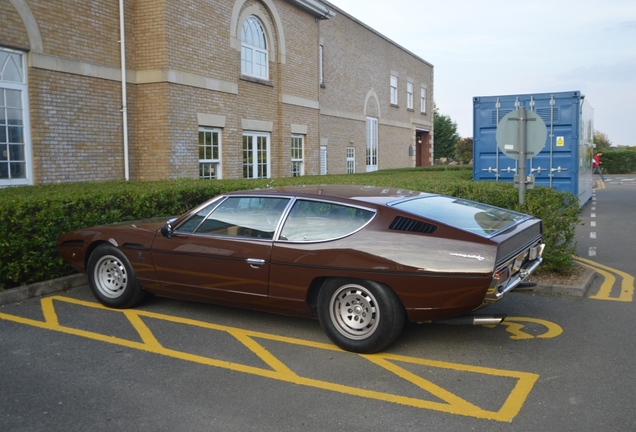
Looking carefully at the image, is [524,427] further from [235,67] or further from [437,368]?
[235,67]

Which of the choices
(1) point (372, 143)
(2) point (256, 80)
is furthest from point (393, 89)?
(2) point (256, 80)

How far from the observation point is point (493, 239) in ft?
16.8

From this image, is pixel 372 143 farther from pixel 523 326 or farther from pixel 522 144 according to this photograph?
pixel 523 326

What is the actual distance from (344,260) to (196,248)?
64.6 inches

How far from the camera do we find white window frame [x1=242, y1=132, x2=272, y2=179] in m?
17.1

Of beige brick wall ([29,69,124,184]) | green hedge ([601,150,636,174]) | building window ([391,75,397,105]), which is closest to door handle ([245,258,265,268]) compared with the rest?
beige brick wall ([29,69,124,184])

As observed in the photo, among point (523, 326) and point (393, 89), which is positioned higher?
point (393, 89)

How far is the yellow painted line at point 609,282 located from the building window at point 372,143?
63.8 feet

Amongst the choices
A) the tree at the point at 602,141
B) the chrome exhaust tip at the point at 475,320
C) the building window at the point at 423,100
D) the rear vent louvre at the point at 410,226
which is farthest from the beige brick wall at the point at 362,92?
the tree at the point at 602,141

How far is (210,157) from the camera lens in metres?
15.4

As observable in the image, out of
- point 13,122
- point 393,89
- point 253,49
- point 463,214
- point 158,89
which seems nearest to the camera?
point 463,214

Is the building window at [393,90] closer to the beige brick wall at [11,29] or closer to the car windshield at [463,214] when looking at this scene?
the beige brick wall at [11,29]

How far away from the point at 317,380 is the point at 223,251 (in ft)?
5.71

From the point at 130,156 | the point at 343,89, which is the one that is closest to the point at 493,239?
the point at 130,156
